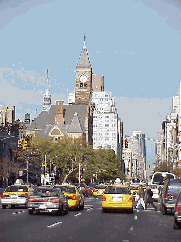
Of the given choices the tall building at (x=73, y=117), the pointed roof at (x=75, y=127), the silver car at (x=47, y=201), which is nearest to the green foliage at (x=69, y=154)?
the tall building at (x=73, y=117)

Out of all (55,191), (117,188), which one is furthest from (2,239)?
(117,188)

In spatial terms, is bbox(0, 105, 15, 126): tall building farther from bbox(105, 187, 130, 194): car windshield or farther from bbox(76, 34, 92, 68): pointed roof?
bbox(105, 187, 130, 194): car windshield

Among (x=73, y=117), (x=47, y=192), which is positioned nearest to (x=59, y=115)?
(x=73, y=117)

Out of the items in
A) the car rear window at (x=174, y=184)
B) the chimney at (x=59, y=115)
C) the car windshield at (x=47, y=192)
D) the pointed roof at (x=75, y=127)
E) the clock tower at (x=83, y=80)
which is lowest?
the car windshield at (x=47, y=192)

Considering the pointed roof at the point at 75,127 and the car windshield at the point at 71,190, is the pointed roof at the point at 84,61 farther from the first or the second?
the car windshield at the point at 71,190

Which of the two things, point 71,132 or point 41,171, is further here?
point 71,132

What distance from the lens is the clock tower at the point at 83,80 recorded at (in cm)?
18100

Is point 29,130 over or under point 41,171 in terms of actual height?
over

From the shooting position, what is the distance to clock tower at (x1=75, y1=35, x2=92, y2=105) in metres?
181

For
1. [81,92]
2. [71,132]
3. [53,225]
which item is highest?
[81,92]

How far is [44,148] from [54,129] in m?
39.0

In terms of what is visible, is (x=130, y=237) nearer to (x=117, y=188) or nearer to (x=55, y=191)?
(x=55, y=191)

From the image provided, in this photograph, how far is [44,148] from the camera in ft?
365

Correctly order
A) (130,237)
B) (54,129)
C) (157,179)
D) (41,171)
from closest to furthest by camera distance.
→ (130,237) < (157,179) < (41,171) < (54,129)
